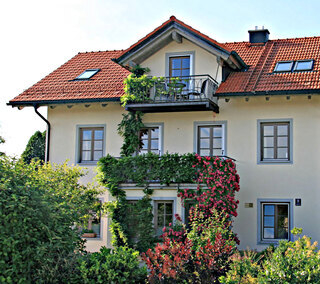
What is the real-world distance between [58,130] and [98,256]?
11.4 m

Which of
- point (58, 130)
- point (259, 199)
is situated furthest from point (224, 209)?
point (58, 130)

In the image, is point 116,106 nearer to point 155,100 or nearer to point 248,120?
point 155,100

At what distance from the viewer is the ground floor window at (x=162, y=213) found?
21188mm

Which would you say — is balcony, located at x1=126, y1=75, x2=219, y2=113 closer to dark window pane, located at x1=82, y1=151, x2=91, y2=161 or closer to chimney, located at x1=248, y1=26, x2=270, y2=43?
dark window pane, located at x1=82, y1=151, x2=91, y2=161

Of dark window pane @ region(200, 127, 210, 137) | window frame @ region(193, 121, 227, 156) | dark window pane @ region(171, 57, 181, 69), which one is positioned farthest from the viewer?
dark window pane @ region(171, 57, 181, 69)

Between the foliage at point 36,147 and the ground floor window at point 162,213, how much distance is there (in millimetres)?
10893

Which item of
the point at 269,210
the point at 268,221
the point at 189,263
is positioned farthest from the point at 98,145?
the point at 189,263

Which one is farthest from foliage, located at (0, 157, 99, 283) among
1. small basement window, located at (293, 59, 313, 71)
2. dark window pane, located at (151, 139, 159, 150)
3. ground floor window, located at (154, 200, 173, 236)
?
small basement window, located at (293, 59, 313, 71)

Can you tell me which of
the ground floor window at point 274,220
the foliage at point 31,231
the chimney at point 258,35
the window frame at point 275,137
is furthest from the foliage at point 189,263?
the chimney at point 258,35

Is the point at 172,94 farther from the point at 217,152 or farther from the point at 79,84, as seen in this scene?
the point at 79,84

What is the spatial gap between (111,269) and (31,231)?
1.87m

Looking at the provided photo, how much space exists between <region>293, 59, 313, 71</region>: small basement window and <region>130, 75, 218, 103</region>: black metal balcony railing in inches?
119

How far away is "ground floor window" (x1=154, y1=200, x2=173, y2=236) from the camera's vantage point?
69.5ft

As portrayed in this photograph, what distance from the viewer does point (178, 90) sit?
2167 cm
